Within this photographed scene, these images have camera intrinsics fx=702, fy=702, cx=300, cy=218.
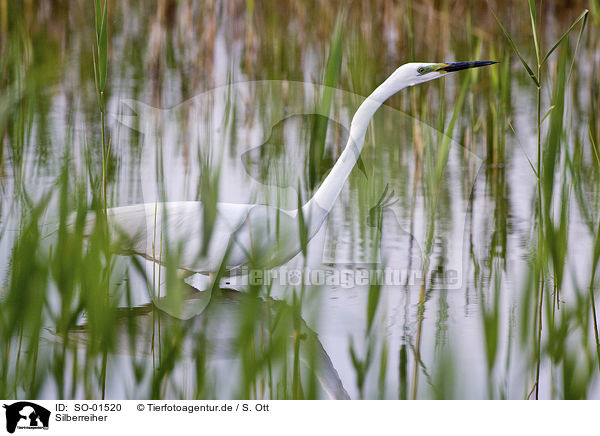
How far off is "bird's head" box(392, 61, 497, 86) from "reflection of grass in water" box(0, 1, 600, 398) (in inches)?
1.4

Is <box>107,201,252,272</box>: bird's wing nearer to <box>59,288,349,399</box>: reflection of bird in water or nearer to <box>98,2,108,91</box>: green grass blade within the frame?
<box>59,288,349,399</box>: reflection of bird in water

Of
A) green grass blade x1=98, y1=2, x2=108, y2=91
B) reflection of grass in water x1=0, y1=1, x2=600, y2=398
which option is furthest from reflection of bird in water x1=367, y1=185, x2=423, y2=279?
green grass blade x1=98, y1=2, x2=108, y2=91

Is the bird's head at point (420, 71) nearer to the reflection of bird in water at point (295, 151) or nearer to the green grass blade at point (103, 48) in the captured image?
the reflection of bird in water at point (295, 151)

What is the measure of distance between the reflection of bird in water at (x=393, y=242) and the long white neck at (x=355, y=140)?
6cm

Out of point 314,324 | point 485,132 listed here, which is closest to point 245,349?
point 314,324

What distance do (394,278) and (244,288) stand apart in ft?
0.62

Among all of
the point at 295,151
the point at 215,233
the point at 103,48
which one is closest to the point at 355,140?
the point at 295,151

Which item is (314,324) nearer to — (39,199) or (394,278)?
(394,278)

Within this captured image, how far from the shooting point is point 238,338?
80cm

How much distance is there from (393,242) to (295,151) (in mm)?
179

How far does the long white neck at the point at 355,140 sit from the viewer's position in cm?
→ 93
